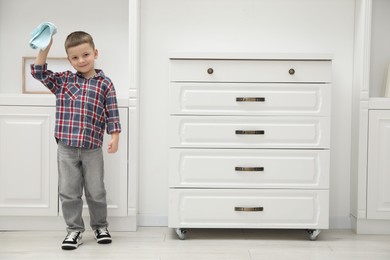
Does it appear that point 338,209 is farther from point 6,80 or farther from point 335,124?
point 6,80

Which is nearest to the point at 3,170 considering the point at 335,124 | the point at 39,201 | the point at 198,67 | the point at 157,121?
the point at 39,201

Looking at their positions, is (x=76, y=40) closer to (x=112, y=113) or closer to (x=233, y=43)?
(x=112, y=113)

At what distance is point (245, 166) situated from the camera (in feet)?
8.07

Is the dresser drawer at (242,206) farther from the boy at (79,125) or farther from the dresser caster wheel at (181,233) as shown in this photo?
the boy at (79,125)


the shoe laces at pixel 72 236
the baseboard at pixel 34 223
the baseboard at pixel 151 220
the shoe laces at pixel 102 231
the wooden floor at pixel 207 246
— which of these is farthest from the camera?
the baseboard at pixel 151 220

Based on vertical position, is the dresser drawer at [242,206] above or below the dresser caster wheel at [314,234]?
above

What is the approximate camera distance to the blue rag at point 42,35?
7.53ft

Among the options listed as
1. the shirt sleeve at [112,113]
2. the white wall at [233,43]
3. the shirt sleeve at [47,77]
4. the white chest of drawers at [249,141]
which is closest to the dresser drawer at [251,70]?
the white chest of drawers at [249,141]

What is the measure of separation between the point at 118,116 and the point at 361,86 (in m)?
1.16

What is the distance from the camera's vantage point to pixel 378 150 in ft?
8.59

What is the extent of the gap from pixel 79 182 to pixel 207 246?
2.05 ft

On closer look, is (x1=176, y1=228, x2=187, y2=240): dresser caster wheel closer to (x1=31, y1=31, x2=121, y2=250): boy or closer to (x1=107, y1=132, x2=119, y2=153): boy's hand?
(x1=31, y1=31, x2=121, y2=250): boy

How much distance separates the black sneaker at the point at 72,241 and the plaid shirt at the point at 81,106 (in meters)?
0.38

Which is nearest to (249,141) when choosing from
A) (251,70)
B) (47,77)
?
(251,70)
